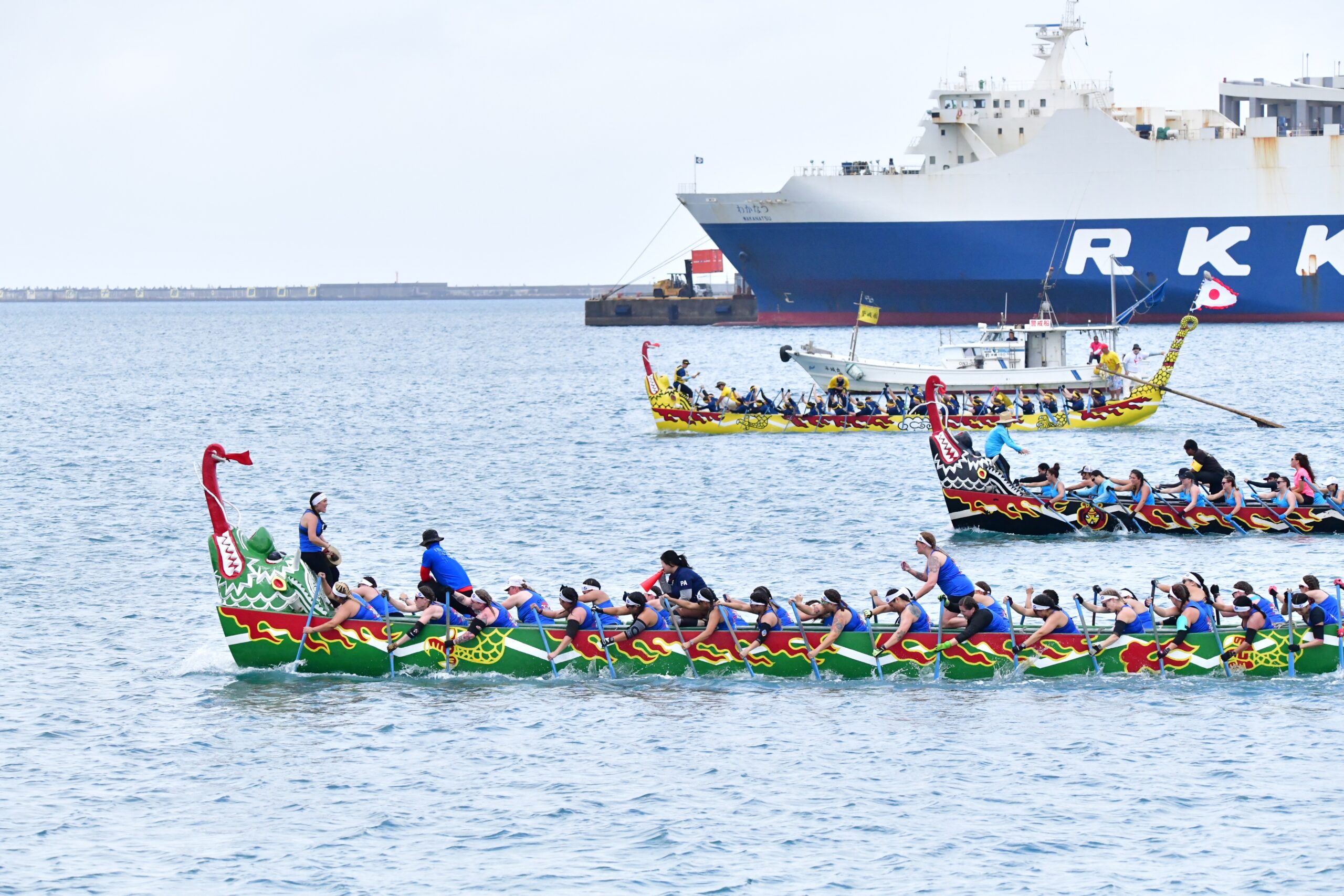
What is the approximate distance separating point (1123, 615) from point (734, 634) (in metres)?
4.84

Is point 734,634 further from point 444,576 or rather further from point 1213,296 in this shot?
point 1213,296

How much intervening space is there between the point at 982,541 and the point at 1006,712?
12.1 metres

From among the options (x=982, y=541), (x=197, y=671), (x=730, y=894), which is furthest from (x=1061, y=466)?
(x=730, y=894)

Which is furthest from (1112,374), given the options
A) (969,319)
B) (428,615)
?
(969,319)

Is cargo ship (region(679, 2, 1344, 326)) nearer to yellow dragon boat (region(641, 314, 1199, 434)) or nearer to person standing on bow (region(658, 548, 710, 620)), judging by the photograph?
yellow dragon boat (region(641, 314, 1199, 434))

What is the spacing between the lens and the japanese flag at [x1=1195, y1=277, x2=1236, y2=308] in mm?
58312

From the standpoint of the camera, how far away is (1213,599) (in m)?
21.9

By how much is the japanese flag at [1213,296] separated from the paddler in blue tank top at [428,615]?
1479 inches

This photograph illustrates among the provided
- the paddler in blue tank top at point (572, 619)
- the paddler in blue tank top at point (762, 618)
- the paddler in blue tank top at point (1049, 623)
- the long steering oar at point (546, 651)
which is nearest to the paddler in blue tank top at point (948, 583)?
the paddler in blue tank top at point (1049, 623)

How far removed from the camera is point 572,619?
72.0ft

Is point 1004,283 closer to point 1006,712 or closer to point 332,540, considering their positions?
point 332,540

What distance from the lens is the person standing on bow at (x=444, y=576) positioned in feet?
72.9

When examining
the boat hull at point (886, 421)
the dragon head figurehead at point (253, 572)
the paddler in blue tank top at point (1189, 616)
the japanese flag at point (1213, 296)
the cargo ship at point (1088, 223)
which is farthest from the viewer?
the cargo ship at point (1088, 223)

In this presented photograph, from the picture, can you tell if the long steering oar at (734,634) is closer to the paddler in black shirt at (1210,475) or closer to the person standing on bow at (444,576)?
the person standing on bow at (444,576)
